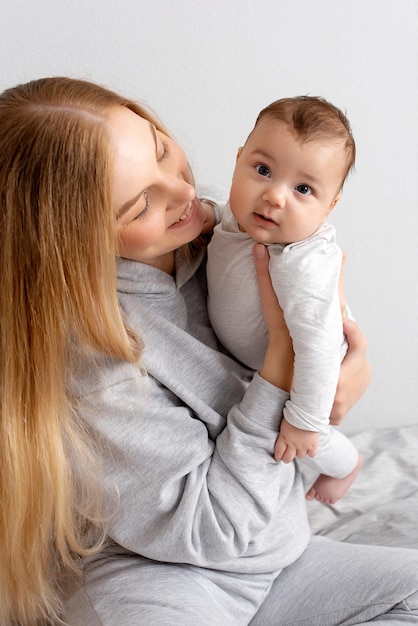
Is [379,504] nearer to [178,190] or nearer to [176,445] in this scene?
[176,445]

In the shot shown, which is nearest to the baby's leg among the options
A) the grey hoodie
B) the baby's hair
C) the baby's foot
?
the baby's foot

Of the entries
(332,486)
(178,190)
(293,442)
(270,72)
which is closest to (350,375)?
(293,442)

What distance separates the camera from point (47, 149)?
1226 mm

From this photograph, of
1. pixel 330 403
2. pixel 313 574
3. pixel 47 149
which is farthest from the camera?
pixel 313 574

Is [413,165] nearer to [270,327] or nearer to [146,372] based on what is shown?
[270,327]

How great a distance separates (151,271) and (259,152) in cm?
28

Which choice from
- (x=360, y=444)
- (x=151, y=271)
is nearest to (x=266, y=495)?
(x=151, y=271)

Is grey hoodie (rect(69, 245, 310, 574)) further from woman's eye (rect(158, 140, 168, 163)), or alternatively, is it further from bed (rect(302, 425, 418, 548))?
bed (rect(302, 425, 418, 548))

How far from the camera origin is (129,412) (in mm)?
1353

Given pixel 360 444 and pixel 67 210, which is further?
pixel 360 444

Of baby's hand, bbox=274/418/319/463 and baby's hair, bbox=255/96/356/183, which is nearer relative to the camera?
baby's hair, bbox=255/96/356/183

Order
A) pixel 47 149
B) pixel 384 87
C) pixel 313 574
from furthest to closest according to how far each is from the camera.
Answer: pixel 384 87, pixel 313 574, pixel 47 149

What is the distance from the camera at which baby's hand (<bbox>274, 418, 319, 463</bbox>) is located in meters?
1.36

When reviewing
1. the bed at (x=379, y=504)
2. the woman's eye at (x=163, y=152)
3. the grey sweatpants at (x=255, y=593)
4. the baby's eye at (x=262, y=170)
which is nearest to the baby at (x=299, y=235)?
the baby's eye at (x=262, y=170)
